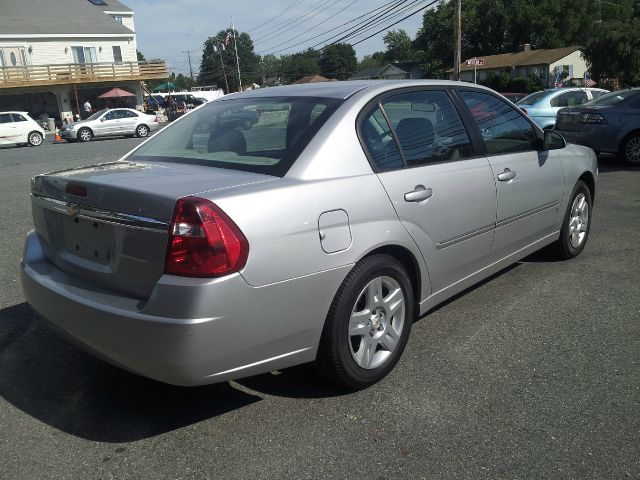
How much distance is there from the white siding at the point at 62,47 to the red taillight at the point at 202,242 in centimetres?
4447

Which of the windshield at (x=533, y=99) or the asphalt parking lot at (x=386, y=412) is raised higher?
the windshield at (x=533, y=99)

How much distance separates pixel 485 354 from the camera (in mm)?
3701

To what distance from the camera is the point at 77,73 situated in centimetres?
3981

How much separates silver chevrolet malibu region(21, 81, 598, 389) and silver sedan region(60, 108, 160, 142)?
24.8 m

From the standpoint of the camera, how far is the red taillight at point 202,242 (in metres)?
2.58

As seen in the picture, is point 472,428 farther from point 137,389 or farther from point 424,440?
point 137,389

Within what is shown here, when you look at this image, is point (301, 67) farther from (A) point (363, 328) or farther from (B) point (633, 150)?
(A) point (363, 328)

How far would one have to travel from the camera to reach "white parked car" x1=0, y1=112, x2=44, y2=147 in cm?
2380

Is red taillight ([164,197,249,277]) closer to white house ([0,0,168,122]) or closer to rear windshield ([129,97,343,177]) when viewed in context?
rear windshield ([129,97,343,177])

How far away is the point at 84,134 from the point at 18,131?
3.16m

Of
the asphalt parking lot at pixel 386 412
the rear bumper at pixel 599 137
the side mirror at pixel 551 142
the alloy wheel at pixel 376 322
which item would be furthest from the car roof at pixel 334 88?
the rear bumper at pixel 599 137

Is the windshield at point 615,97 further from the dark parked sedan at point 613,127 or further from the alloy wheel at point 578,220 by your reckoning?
the alloy wheel at point 578,220

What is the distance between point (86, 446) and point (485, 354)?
230 centimetres

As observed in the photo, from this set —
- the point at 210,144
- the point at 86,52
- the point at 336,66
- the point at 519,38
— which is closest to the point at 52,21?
the point at 86,52
